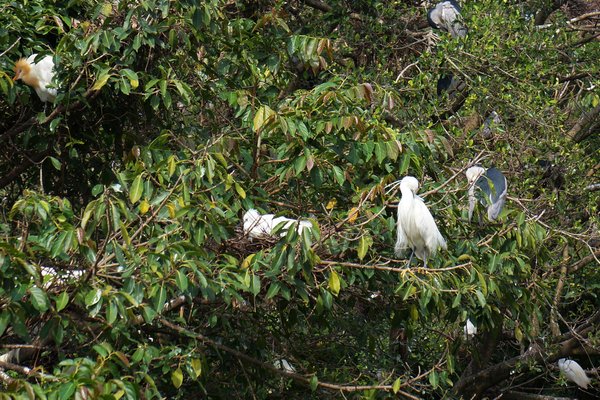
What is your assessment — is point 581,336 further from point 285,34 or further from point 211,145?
point 211,145

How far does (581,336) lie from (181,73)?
3.02 meters

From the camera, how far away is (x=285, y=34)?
15.7 ft

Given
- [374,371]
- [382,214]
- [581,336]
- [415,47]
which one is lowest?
[581,336]

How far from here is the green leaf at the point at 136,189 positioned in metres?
3.47

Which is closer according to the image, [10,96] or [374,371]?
[10,96]

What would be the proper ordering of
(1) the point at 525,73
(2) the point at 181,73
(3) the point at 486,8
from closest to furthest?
(2) the point at 181,73, (1) the point at 525,73, (3) the point at 486,8

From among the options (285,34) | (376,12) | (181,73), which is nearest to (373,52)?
(376,12)

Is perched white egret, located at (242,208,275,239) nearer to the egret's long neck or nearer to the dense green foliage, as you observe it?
the dense green foliage

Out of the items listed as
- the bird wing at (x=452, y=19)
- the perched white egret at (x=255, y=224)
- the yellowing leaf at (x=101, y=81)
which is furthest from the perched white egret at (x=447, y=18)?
the yellowing leaf at (x=101, y=81)

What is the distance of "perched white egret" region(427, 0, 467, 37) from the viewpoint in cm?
599

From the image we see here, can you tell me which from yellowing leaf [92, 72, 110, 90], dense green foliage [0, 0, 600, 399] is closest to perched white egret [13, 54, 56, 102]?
dense green foliage [0, 0, 600, 399]

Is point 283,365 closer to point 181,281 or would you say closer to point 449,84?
point 181,281

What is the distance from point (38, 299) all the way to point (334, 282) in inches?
43.5

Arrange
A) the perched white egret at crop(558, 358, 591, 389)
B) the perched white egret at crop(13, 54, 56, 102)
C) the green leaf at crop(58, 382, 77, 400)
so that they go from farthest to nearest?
the perched white egret at crop(558, 358, 591, 389)
the perched white egret at crop(13, 54, 56, 102)
the green leaf at crop(58, 382, 77, 400)
